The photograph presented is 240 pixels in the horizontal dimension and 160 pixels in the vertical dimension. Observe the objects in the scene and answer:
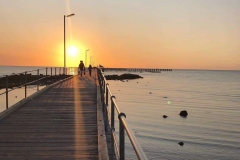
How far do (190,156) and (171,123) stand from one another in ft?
26.0

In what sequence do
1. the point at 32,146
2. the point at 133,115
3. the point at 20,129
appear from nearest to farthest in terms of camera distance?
the point at 32,146, the point at 20,129, the point at 133,115

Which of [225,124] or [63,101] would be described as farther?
[225,124]

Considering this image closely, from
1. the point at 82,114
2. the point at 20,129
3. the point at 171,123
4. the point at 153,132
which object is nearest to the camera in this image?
the point at 20,129

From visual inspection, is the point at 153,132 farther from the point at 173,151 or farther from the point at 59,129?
the point at 59,129

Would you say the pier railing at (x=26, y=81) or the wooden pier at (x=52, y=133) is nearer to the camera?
the wooden pier at (x=52, y=133)

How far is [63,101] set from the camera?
11297mm

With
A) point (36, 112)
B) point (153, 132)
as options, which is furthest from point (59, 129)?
point (153, 132)

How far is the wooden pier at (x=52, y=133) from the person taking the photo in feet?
17.0

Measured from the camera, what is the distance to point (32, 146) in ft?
18.3

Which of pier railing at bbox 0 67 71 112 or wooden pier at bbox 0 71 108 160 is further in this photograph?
pier railing at bbox 0 67 71 112

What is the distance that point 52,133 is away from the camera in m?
6.52

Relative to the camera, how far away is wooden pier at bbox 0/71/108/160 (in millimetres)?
5181

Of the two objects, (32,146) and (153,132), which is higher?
(32,146)

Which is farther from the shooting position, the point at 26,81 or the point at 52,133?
the point at 26,81
